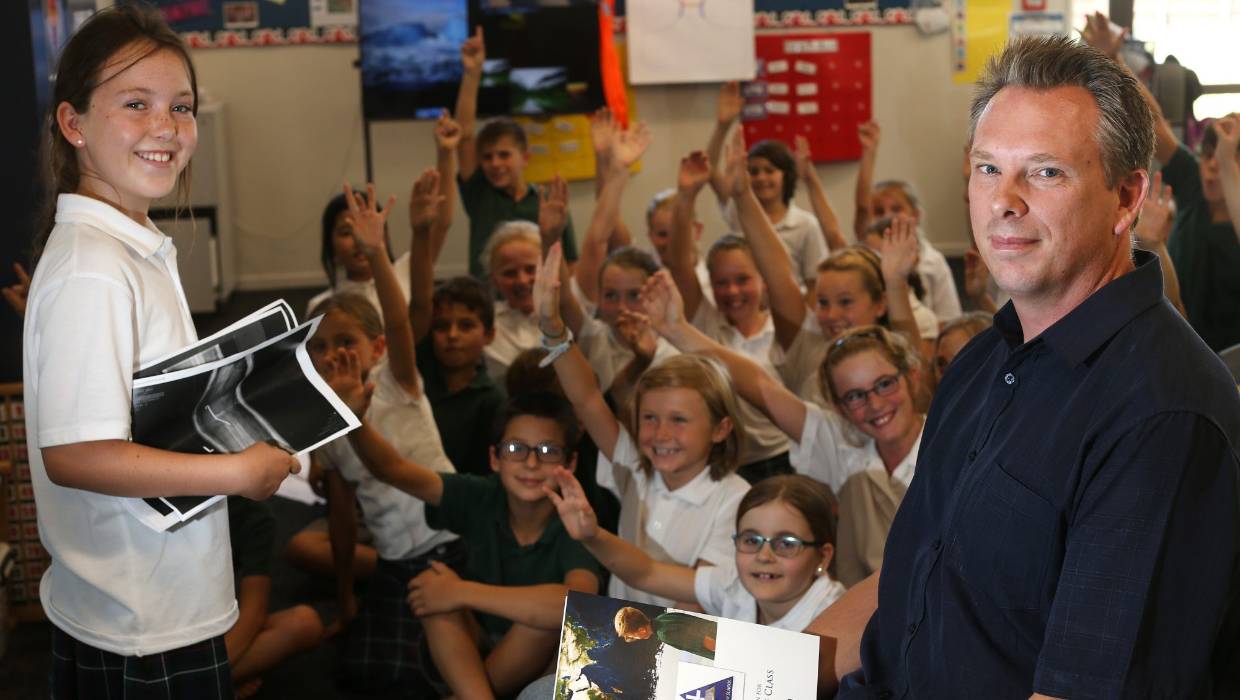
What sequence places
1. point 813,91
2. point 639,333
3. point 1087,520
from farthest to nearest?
point 813,91
point 639,333
point 1087,520

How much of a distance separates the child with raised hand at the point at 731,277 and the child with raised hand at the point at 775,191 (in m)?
0.44

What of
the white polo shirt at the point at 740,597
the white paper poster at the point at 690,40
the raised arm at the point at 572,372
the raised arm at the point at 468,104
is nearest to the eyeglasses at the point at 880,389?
the white polo shirt at the point at 740,597

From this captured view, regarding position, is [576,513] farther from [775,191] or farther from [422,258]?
[775,191]

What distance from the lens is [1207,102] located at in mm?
5891

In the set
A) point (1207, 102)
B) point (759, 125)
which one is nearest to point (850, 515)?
point (1207, 102)

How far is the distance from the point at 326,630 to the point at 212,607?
1464 millimetres

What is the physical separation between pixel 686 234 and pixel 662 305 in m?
0.82

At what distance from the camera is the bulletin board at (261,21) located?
22.3 feet

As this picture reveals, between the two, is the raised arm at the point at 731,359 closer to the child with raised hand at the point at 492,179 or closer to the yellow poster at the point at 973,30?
the child with raised hand at the point at 492,179

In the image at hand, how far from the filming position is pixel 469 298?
315 cm

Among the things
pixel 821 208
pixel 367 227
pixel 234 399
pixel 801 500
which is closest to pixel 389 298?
pixel 367 227

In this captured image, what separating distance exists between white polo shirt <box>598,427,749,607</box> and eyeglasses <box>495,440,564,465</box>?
0.57 ft

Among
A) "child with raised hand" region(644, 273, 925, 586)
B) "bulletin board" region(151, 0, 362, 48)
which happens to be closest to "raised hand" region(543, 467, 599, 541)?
"child with raised hand" region(644, 273, 925, 586)

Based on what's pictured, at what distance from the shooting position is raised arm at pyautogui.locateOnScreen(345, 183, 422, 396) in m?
2.87
